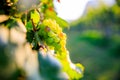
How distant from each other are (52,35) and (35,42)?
0.08 meters

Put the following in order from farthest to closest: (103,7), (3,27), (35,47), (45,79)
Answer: (103,7), (35,47), (3,27), (45,79)

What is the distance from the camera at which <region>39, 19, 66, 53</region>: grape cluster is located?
1.22 metres

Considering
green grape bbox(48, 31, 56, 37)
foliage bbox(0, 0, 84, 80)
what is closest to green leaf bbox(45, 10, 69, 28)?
foliage bbox(0, 0, 84, 80)

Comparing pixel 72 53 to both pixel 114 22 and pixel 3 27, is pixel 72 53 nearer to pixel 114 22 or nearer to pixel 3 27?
pixel 114 22

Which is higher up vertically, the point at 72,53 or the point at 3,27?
the point at 72,53

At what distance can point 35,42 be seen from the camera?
1.18 metres

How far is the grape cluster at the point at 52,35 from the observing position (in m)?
1.22

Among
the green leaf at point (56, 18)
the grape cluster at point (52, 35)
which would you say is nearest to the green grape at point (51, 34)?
the grape cluster at point (52, 35)

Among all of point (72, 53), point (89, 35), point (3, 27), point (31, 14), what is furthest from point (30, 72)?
point (72, 53)

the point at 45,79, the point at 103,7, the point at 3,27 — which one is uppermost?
the point at 103,7

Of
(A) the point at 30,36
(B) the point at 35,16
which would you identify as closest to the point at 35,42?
(A) the point at 30,36

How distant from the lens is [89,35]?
1156 mm

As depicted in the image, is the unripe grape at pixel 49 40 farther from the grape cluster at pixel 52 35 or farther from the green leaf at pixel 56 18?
the green leaf at pixel 56 18

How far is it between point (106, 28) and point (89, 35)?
0.25 ft
